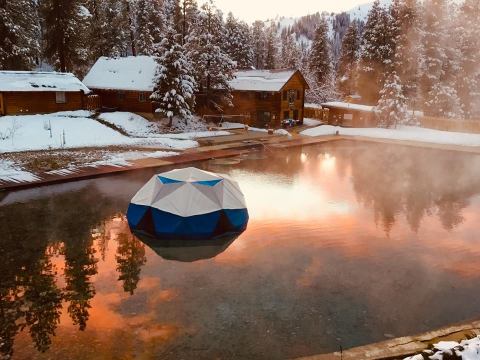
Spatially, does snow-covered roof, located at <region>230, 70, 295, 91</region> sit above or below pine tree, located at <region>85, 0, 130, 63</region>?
below

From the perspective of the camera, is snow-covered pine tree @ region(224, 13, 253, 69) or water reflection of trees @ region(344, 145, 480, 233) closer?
water reflection of trees @ region(344, 145, 480, 233)

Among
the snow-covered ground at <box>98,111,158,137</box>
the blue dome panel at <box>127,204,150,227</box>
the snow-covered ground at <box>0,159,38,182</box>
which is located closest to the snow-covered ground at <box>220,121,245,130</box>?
the snow-covered ground at <box>98,111,158,137</box>

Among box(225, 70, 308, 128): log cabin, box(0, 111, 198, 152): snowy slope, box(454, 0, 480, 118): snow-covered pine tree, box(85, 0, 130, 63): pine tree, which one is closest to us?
box(0, 111, 198, 152): snowy slope

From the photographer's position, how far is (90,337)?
809 cm

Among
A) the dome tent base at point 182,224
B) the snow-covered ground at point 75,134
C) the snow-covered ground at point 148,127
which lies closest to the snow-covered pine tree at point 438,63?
the snow-covered ground at point 148,127

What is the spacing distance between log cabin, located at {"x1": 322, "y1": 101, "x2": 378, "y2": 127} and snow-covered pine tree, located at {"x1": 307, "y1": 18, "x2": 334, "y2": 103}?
20.2 m

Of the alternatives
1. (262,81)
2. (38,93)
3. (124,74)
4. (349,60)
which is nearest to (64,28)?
(124,74)

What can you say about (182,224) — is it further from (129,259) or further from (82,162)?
(82,162)

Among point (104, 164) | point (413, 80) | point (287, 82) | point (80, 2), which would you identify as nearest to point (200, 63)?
point (287, 82)

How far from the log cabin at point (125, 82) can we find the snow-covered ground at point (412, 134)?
16.9m

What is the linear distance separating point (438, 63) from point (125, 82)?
3924 cm

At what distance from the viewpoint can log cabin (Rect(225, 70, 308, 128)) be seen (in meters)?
44.8

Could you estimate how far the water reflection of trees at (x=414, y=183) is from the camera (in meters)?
16.8

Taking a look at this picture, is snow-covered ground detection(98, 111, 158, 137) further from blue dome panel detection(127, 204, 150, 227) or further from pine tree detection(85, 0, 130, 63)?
blue dome panel detection(127, 204, 150, 227)
